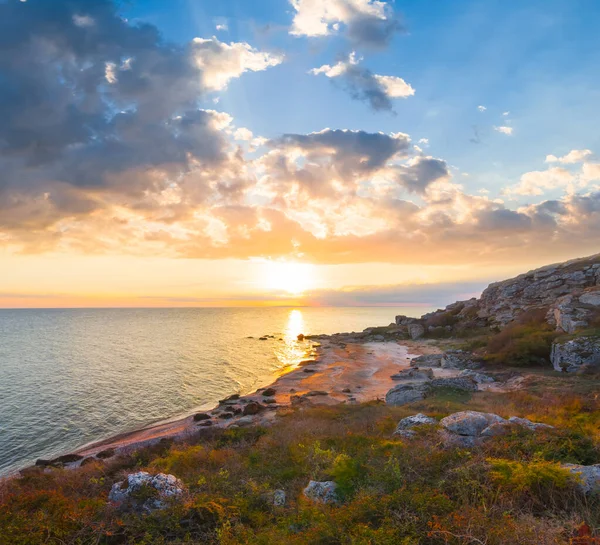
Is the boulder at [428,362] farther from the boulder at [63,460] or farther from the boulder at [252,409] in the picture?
the boulder at [63,460]

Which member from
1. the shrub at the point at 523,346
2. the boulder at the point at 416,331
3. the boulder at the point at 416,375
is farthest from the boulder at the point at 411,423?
the boulder at the point at 416,331

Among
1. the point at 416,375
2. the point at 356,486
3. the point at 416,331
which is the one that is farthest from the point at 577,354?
the point at 416,331

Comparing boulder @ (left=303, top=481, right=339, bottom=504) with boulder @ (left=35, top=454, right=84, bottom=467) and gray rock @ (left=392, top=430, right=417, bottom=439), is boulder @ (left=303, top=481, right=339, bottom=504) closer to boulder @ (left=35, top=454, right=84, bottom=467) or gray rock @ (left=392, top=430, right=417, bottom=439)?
gray rock @ (left=392, top=430, right=417, bottom=439)

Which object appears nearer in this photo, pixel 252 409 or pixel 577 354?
pixel 577 354

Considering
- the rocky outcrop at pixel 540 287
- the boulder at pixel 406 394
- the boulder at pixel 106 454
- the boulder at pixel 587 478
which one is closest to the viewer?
the boulder at pixel 587 478

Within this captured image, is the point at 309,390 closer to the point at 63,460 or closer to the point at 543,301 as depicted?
the point at 63,460

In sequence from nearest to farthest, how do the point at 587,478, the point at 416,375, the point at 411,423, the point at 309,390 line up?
the point at 587,478
the point at 411,423
the point at 416,375
the point at 309,390

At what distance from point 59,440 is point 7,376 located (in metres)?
31.2

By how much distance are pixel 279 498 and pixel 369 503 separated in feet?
10.1

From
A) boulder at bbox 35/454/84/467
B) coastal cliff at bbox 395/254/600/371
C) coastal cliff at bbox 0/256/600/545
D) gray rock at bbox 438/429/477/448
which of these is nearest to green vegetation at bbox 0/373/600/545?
coastal cliff at bbox 0/256/600/545

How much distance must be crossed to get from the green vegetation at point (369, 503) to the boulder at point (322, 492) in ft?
0.69

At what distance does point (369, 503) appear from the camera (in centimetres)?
743

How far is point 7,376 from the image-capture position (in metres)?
50.2

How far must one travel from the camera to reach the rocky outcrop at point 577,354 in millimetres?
31141
